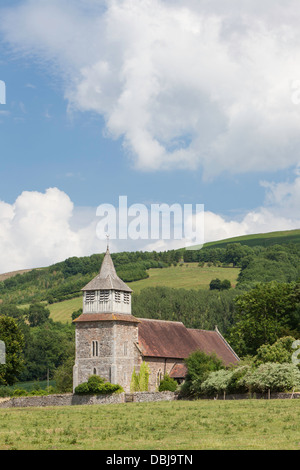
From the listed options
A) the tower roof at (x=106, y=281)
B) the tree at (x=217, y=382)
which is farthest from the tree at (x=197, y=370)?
the tower roof at (x=106, y=281)

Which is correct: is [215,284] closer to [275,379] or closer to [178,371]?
[178,371]

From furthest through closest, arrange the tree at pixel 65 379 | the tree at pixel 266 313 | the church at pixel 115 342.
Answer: the tree at pixel 65 379 < the tree at pixel 266 313 < the church at pixel 115 342

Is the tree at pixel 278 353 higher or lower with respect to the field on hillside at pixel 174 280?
lower

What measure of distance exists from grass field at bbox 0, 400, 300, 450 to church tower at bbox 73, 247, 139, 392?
69.2ft

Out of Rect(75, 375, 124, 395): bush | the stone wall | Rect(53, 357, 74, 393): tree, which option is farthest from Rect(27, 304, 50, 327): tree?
the stone wall

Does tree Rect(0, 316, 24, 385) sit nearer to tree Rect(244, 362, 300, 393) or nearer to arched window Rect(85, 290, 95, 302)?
arched window Rect(85, 290, 95, 302)

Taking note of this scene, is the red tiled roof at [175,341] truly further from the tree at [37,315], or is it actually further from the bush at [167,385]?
the tree at [37,315]

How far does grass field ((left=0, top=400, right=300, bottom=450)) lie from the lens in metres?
23.6

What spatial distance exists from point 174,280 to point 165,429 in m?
124

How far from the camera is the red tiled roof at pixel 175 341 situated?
2569 inches

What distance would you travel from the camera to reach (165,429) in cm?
2883

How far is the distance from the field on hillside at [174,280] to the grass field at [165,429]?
103685 mm

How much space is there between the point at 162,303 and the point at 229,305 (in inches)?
465
